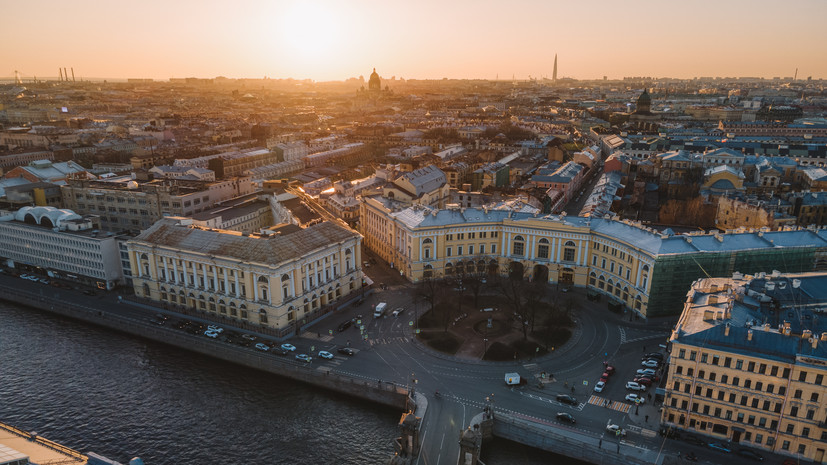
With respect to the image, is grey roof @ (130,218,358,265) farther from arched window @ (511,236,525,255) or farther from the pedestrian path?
the pedestrian path

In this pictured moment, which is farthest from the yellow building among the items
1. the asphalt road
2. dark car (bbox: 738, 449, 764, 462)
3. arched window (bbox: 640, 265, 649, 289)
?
dark car (bbox: 738, 449, 764, 462)

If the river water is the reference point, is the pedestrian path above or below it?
above

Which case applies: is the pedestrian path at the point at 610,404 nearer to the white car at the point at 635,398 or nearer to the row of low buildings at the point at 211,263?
the white car at the point at 635,398

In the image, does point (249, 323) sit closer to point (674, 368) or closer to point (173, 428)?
point (173, 428)

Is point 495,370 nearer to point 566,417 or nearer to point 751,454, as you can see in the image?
point 566,417

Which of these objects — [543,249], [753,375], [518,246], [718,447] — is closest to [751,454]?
[718,447]
